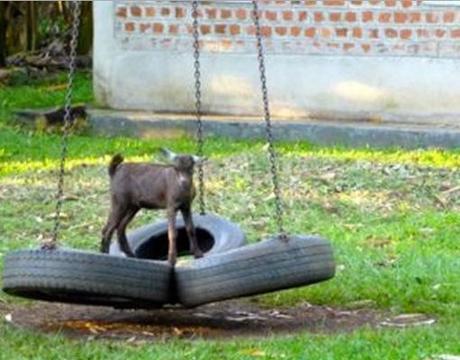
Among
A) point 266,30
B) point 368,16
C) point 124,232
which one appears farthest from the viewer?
point 266,30

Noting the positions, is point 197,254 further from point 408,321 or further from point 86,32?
point 86,32

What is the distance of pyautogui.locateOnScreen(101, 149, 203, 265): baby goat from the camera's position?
8156mm

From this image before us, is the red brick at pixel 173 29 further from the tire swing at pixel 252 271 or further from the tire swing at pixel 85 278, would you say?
the tire swing at pixel 252 271

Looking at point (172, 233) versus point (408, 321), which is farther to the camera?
point (408, 321)

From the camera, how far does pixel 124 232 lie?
8547mm

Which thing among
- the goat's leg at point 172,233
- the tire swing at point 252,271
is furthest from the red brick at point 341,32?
the tire swing at point 252,271

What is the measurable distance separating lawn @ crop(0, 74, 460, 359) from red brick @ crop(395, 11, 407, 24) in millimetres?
1663

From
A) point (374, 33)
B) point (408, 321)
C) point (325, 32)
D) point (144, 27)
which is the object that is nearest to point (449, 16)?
point (374, 33)

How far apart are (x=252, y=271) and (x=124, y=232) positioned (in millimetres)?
953

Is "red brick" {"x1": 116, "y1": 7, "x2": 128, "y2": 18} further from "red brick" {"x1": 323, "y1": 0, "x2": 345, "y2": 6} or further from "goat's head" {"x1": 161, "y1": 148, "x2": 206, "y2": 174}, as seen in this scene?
"goat's head" {"x1": 161, "y1": 148, "x2": 206, "y2": 174}

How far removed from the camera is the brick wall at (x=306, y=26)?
1695 cm

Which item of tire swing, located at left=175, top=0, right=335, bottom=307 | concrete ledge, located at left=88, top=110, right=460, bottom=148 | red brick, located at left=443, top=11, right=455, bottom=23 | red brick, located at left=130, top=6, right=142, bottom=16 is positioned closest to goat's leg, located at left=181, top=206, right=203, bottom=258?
tire swing, located at left=175, top=0, right=335, bottom=307

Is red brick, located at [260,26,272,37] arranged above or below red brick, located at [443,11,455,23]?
below

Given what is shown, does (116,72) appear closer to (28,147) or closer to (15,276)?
(28,147)
